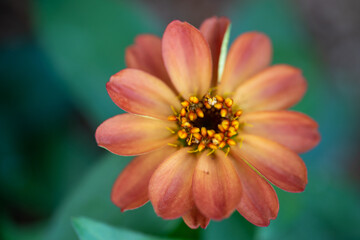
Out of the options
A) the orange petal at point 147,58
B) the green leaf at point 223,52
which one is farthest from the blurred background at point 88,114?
the green leaf at point 223,52

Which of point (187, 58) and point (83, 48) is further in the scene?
point (83, 48)

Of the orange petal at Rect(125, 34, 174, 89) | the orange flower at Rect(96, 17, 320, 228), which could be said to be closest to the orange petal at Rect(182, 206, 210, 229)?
the orange flower at Rect(96, 17, 320, 228)

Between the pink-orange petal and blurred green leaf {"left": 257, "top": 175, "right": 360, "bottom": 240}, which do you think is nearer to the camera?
the pink-orange petal

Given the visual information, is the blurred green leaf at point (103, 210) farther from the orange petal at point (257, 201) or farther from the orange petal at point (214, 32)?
the orange petal at point (214, 32)

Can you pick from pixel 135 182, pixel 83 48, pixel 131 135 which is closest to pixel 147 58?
pixel 131 135

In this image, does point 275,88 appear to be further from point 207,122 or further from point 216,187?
point 216,187

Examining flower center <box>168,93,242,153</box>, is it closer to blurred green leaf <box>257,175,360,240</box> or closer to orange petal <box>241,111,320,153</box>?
orange petal <box>241,111,320,153</box>
